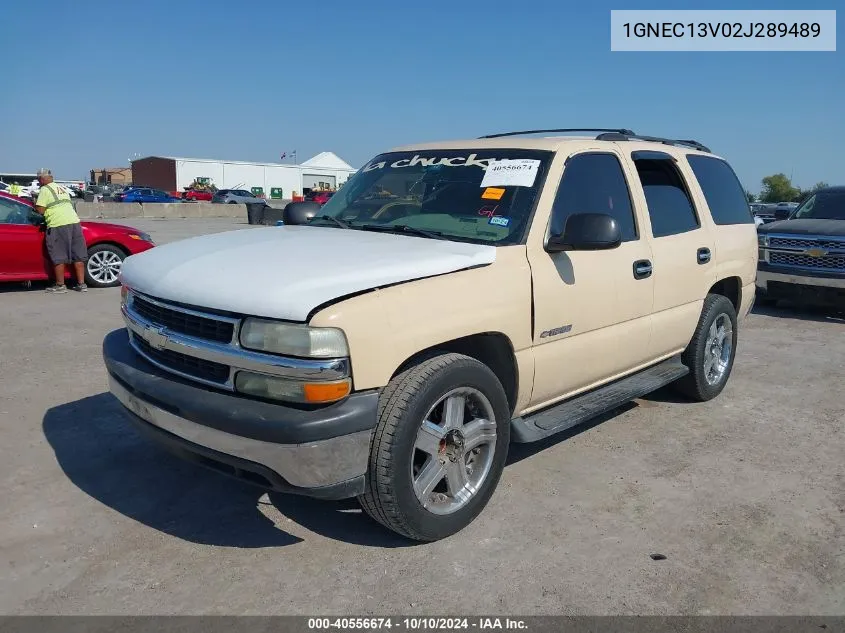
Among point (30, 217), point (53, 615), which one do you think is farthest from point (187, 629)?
point (30, 217)

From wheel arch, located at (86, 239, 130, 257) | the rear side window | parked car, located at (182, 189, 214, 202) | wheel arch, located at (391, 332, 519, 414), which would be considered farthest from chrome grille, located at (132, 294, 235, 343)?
parked car, located at (182, 189, 214, 202)

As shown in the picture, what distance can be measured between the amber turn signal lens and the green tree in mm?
50397

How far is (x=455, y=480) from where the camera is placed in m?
3.40

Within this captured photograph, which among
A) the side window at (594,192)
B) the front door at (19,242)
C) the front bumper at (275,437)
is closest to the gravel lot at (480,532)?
the front bumper at (275,437)

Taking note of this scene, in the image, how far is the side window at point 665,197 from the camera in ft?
15.2

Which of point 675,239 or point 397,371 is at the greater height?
point 675,239

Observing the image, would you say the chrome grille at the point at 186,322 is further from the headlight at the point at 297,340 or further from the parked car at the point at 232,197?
the parked car at the point at 232,197

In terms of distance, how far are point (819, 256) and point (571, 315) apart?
6.84 meters

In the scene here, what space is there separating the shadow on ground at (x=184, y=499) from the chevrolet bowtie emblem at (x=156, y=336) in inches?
19.9

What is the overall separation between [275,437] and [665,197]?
10.9ft

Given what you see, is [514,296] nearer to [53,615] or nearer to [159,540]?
[159,540]

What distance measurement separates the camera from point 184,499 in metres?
3.71

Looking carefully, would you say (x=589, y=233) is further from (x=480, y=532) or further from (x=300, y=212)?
(x=300, y=212)

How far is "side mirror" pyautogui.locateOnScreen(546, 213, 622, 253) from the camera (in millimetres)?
3572
